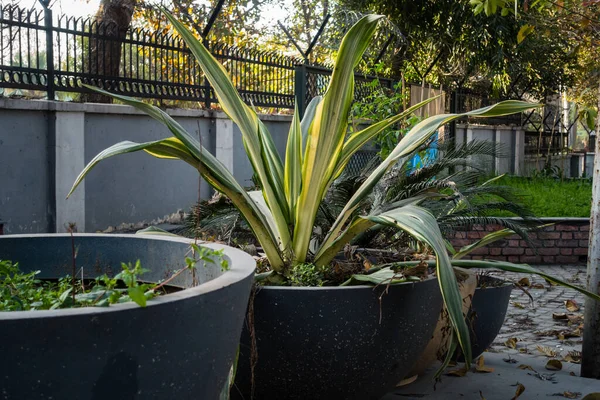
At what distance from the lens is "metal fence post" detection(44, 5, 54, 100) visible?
7238 millimetres

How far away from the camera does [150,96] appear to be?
27.8 feet

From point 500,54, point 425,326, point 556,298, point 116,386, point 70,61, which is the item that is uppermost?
point 500,54

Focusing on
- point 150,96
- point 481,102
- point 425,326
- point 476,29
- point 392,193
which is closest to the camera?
point 425,326

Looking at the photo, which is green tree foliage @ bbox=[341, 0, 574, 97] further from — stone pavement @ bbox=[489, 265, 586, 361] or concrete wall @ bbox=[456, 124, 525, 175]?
stone pavement @ bbox=[489, 265, 586, 361]

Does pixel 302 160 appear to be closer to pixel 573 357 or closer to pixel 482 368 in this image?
pixel 482 368

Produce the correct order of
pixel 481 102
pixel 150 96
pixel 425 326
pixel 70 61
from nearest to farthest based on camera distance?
pixel 425 326, pixel 70 61, pixel 150 96, pixel 481 102

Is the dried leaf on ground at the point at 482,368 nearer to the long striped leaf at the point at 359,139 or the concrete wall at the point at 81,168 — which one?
the long striped leaf at the point at 359,139

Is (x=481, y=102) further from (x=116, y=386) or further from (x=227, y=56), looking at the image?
(x=116, y=386)

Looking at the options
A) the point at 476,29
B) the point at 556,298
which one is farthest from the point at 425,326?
the point at 476,29

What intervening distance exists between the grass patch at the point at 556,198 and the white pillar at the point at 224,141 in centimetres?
366

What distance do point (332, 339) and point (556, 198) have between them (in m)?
9.19

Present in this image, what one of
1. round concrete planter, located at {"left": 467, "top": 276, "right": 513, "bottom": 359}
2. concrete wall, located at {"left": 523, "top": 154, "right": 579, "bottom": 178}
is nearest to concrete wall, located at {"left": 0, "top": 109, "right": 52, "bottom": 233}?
round concrete planter, located at {"left": 467, "top": 276, "right": 513, "bottom": 359}

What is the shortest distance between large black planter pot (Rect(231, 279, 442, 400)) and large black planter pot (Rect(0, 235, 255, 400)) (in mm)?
732

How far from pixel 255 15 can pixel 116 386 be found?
21.5 metres
